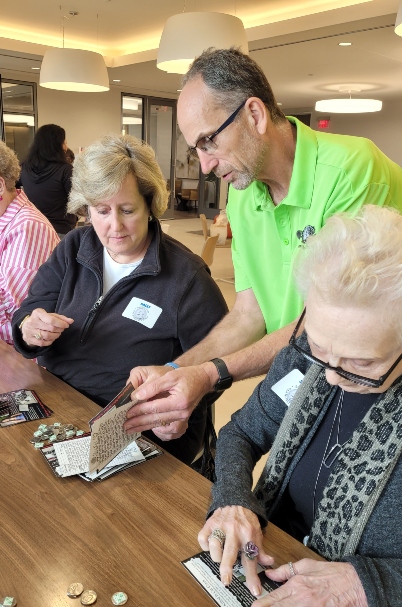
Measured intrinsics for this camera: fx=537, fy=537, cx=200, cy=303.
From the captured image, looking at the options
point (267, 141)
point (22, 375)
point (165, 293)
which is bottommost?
point (22, 375)

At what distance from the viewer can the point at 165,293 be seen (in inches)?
76.4

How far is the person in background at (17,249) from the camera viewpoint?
2482mm

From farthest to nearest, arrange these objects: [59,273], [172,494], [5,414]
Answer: [59,273], [5,414], [172,494]

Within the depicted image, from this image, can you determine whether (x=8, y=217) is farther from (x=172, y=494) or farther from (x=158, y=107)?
(x=158, y=107)

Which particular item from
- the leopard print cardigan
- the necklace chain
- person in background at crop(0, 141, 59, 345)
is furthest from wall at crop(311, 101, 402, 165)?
the leopard print cardigan

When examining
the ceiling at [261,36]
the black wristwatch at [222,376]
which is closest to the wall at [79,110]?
the ceiling at [261,36]

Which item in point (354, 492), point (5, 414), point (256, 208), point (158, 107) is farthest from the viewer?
point (158, 107)

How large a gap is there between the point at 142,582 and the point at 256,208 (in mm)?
1286

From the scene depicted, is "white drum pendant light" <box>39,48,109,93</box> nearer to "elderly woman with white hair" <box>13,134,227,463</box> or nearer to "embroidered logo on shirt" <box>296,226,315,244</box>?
"elderly woman with white hair" <box>13,134,227,463</box>

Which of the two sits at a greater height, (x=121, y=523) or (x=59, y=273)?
(x=59, y=273)

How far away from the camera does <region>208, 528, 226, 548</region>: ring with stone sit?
1.08 meters

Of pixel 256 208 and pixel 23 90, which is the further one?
pixel 23 90

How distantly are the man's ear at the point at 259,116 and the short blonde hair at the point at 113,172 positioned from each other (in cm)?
47

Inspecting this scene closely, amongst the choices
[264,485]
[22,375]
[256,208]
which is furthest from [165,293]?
[264,485]
